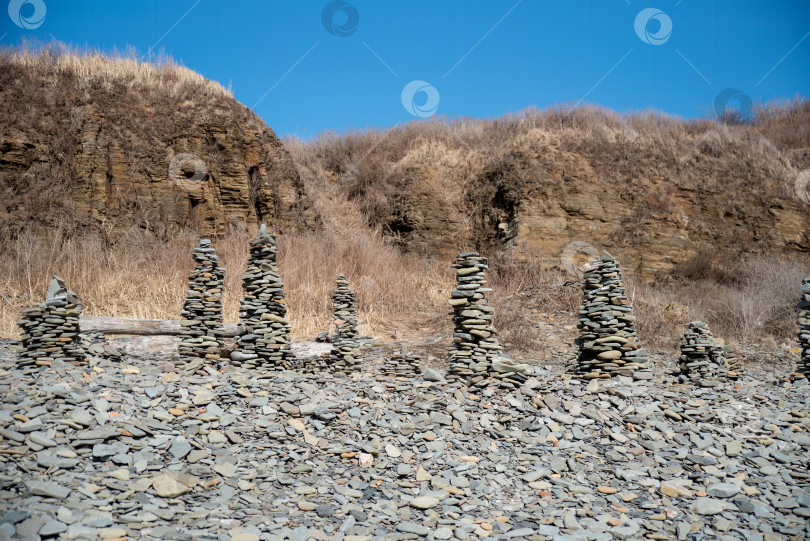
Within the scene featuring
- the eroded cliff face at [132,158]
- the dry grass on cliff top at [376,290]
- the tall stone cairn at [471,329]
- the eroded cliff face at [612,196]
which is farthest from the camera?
the eroded cliff face at [612,196]

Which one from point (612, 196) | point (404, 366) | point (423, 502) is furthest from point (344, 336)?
point (612, 196)

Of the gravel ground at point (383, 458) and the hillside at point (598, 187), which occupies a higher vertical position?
the hillside at point (598, 187)

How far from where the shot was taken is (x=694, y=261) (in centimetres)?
1947

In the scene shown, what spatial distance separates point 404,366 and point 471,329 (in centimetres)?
130

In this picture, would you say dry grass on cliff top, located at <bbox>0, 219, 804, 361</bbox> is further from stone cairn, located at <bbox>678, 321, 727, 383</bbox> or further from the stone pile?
stone cairn, located at <bbox>678, 321, 727, 383</bbox>

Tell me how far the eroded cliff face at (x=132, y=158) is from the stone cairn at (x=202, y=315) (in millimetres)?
8093

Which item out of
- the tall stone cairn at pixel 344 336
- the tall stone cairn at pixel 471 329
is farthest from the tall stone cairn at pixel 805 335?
the tall stone cairn at pixel 344 336

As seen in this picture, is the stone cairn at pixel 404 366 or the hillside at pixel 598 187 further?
the hillside at pixel 598 187

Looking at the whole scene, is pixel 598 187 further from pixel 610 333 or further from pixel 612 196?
pixel 610 333

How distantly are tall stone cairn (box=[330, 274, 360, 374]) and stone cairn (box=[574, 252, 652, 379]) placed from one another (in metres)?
3.55

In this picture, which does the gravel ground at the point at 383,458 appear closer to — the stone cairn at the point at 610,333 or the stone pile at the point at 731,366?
the stone cairn at the point at 610,333

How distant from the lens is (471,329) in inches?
331

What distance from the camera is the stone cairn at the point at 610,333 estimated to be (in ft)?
28.2

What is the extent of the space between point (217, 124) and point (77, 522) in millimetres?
15718
